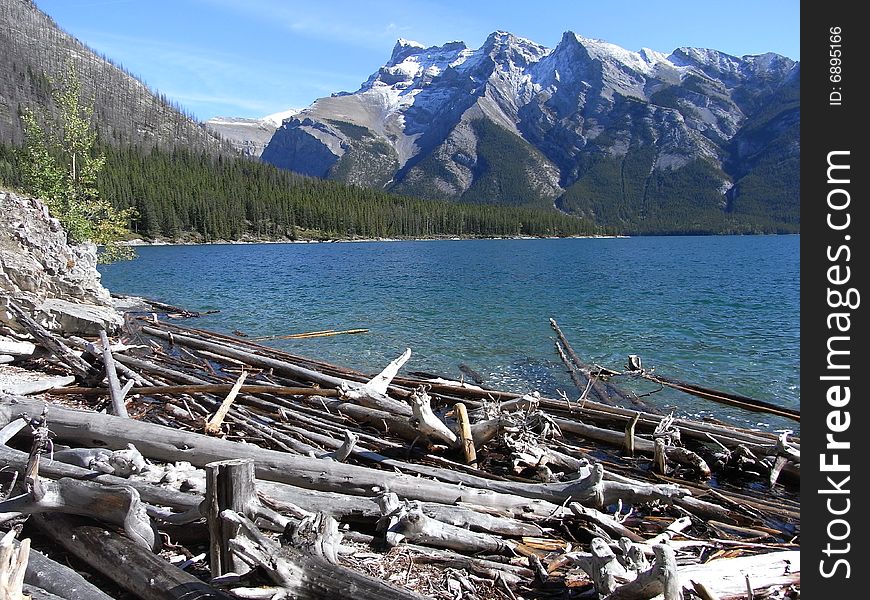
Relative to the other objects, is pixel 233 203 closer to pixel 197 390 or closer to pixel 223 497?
pixel 197 390

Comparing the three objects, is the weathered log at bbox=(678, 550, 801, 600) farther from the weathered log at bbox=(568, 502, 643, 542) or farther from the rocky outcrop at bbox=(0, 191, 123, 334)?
the rocky outcrop at bbox=(0, 191, 123, 334)

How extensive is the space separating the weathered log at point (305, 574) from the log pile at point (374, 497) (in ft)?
0.05

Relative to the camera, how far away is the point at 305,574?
432cm

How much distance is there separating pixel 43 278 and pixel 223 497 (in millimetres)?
17404

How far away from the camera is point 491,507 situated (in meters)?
6.78

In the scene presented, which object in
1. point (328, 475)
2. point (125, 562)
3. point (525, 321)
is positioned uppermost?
point (125, 562)

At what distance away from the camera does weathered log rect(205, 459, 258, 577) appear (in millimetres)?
4629

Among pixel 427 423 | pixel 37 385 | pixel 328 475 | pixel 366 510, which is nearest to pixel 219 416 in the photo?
pixel 427 423

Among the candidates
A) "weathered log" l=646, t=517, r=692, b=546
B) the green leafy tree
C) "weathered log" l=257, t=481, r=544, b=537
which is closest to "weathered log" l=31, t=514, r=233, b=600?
"weathered log" l=257, t=481, r=544, b=537

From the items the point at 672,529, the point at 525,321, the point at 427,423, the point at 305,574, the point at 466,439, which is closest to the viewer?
the point at 305,574

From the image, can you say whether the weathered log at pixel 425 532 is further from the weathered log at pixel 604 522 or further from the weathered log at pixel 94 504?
the weathered log at pixel 94 504

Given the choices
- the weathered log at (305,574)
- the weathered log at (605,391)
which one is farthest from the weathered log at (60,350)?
the weathered log at (605,391)
